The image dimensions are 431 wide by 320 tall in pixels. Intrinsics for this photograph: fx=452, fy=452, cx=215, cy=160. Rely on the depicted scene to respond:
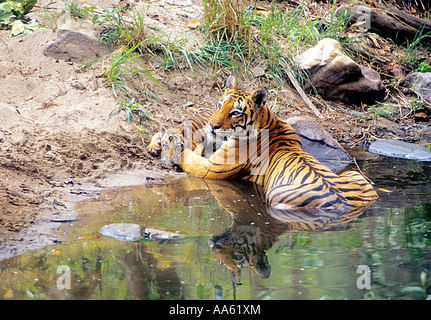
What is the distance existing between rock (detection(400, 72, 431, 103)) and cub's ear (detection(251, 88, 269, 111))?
5187 mm

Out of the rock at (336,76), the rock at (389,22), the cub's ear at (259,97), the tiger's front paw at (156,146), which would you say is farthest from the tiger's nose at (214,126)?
the rock at (389,22)

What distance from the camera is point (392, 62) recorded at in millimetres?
9844

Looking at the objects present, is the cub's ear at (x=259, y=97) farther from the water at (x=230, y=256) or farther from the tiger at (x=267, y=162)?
the water at (x=230, y=256)

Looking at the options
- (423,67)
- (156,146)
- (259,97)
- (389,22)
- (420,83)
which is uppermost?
(389,22)

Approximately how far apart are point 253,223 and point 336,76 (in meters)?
5.18

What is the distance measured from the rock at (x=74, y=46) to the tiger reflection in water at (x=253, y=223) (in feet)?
10.9

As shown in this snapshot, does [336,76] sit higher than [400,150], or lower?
higher

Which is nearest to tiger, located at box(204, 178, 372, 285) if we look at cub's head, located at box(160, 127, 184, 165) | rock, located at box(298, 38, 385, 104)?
cub's head, located at box(160, 127, 184, 165)

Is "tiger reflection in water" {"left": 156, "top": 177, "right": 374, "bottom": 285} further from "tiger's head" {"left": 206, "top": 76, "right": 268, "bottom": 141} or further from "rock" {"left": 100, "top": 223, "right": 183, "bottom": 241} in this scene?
"tiger's head" {"left": 206, "top": 76, "right": 268, "bottom": 141}

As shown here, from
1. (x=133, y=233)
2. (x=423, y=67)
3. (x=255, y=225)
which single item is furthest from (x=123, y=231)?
(x=423, y=67)

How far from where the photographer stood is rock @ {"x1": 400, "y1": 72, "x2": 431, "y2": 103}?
352 inches

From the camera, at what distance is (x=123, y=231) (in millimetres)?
3559

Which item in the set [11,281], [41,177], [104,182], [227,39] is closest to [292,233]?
[11,281]

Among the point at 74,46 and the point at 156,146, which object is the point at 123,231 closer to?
the point at 156,146
